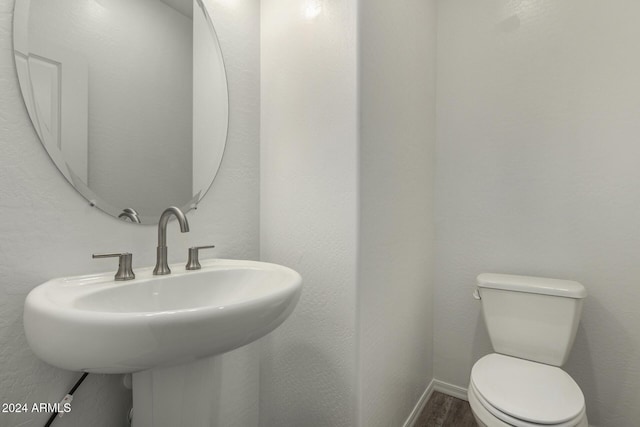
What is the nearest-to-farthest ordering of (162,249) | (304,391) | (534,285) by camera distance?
1. (162,249)
2. (304,391)
3. (534,285)

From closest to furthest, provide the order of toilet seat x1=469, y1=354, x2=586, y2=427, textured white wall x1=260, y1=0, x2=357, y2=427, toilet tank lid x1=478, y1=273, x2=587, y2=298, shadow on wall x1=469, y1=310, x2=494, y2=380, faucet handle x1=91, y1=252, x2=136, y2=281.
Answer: faucet handle x1=91, y1=252, x2=136, y2=281, toilet seat x1=469, y1=354, x2=586, y2=427, textured white wall x1=260, y1=0, x2=357, y2=427, toilet tank lid x1=478, y1=273, x2=587, y2=298, shadow on wall x1=469, y1=310, x2=494, y2=380

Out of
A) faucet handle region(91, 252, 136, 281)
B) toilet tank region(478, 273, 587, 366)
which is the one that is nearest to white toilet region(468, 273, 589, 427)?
toilet tank region(478, 273, 587, 366)

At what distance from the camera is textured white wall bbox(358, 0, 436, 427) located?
1.09m

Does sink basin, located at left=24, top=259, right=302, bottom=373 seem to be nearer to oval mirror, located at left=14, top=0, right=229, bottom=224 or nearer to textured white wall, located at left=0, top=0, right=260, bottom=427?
textured white wall, located at left=0, top=0, right=260, bottom=427

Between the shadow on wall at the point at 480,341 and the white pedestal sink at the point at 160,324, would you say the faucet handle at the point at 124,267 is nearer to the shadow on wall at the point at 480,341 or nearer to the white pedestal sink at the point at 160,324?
the white pedestal sink at the point at 160,324

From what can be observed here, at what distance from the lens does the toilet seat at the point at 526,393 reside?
3.01 feet

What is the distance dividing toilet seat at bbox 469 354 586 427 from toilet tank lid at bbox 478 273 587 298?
0.99 feet

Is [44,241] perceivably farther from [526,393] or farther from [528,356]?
[528,356]

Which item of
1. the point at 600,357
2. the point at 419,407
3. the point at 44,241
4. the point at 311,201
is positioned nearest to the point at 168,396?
the point at 44,241

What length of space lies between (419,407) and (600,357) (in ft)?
2.88

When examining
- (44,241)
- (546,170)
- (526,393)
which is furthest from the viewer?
(546,170)

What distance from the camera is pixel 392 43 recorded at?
4.15ft

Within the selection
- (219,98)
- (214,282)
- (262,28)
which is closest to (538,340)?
(214,282)

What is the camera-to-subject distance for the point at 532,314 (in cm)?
131
